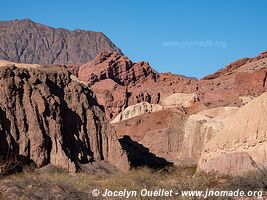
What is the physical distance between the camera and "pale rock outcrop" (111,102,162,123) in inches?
3846

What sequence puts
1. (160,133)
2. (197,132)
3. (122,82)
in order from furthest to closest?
(122,82), (160,133), (197,132)

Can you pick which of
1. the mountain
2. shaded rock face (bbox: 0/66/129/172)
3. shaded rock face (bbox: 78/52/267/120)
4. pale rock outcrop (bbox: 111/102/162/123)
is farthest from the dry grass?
pale rock outcrop (bbox: 111/102/162/123)

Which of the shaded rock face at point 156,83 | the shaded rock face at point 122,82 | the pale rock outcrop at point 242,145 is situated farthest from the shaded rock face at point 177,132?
the shaded rock face at point 122,82

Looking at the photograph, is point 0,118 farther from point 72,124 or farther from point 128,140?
point 128,140

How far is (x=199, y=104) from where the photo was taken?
269ft

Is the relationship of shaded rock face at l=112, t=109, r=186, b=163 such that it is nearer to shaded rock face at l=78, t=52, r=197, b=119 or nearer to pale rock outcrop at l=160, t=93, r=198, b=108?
pale rock outcrop at l=160, t=93, r=198, b=108

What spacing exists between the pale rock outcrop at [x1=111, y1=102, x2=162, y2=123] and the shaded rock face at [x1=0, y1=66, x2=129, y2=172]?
47.4 metres

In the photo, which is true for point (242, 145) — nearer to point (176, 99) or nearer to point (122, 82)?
point (176, 99)

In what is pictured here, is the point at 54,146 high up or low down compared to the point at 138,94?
down

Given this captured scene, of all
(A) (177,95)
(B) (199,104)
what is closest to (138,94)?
(A) (177,95)

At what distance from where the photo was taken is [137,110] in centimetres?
9869

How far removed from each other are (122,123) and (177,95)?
2837 centimetres

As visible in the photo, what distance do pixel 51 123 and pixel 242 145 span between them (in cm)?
1352

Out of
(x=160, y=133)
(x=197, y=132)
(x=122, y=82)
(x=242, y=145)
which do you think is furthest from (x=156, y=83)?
(x=242, y=145)
